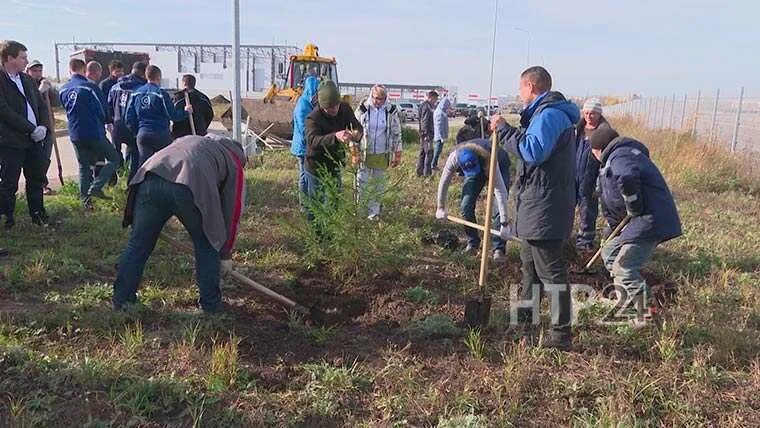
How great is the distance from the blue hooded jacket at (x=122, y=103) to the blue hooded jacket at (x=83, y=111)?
1.67 feet

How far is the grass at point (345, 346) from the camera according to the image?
290 centimetres

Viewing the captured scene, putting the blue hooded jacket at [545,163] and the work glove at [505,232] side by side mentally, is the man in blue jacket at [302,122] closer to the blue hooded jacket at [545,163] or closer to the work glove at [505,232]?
the work glove at [505,232]

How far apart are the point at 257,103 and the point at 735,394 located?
42.9 ft

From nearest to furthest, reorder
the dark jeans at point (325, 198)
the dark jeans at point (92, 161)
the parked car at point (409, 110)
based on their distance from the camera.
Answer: the dark jeans at point (325, 198) < the dark jeans at point (92, 161) < the parked car at point (409, 110)

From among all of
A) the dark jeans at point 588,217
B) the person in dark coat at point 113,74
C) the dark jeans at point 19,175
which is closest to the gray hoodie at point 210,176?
the dark jeans at point 19,175

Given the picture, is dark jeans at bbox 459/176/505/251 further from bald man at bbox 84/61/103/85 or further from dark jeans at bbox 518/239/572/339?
bald man at bbox 84/61/103/85

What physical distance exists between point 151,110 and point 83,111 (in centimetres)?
71

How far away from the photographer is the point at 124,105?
7379 mm

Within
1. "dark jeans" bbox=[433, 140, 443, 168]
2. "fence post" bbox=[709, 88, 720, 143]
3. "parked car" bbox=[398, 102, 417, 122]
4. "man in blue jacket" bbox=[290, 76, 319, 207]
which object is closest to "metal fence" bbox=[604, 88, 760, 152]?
"fence post" bbox=[709, 88, 720, 143]

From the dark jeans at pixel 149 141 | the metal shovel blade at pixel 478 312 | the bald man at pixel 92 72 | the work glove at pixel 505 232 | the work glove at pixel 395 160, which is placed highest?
the bald man at pixel 92 72

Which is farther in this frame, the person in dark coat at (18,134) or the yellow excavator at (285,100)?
the yellow excavator at (285,100)

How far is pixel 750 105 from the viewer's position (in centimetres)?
1647

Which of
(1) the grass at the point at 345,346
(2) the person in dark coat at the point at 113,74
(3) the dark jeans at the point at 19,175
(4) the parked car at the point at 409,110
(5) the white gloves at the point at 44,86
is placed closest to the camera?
(1) the grass at the point at 345,346

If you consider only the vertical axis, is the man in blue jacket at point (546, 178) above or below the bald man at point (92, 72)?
below
